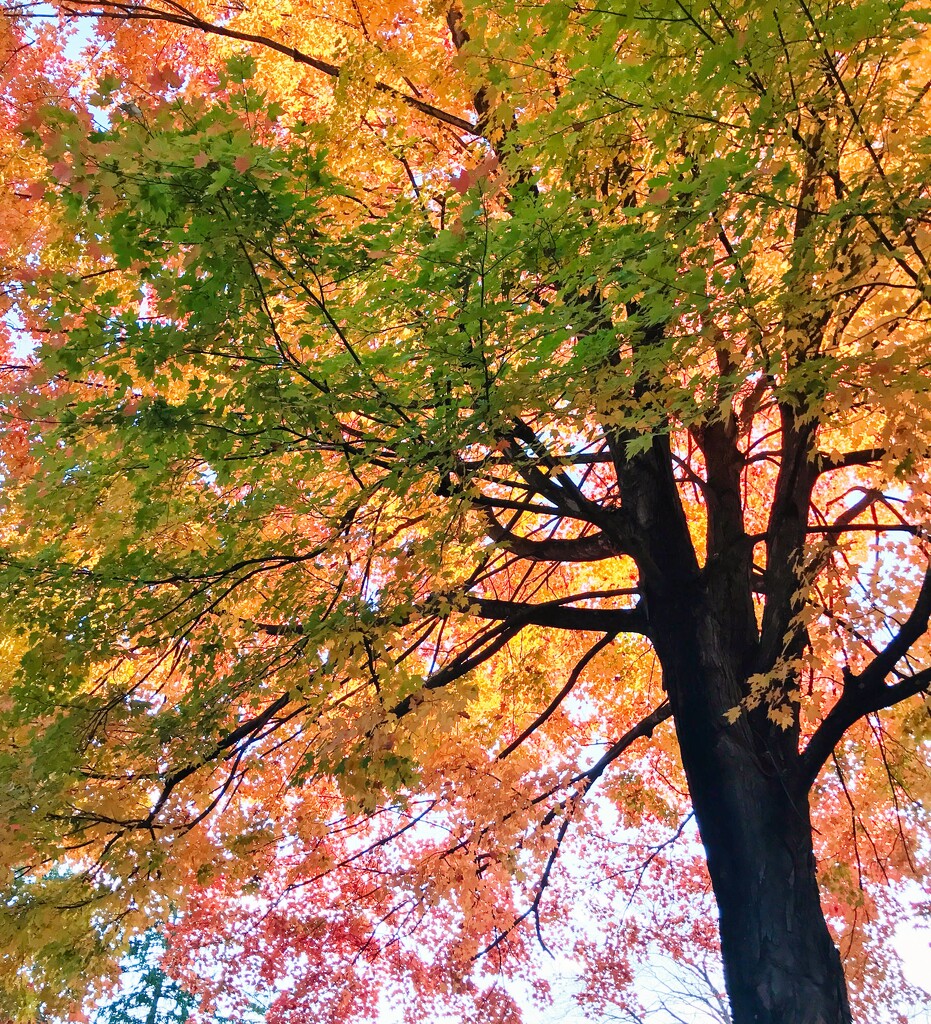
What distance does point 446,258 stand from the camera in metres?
2.70

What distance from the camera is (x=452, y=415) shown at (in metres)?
3.24

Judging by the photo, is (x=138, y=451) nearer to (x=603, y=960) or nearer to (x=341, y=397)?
(x=341, y=397)

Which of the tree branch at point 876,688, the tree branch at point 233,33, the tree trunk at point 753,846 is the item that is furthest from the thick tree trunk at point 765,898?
the tree branch at point 233,33

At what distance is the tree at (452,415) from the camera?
271 cm

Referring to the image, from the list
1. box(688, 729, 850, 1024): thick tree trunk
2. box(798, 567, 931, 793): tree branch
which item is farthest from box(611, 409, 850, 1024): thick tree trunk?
box(798, 567, 931, 793): tree branch

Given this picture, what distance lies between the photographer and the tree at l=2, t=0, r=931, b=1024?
2.71 m

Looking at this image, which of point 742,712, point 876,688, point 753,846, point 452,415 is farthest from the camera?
point 742,712

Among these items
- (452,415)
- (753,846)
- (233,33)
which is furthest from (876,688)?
(233,33)

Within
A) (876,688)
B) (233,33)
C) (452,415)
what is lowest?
(876,688)

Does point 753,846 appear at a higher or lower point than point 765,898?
higher

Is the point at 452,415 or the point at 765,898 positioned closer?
the point at 452,415

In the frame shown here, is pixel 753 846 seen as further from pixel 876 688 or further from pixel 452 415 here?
pixel 452 415

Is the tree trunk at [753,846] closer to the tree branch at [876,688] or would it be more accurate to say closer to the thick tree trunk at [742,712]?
the thick tree trunk at [742,712]

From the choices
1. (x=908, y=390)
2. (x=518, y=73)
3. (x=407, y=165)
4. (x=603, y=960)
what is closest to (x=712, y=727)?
(x=908, y=390)
